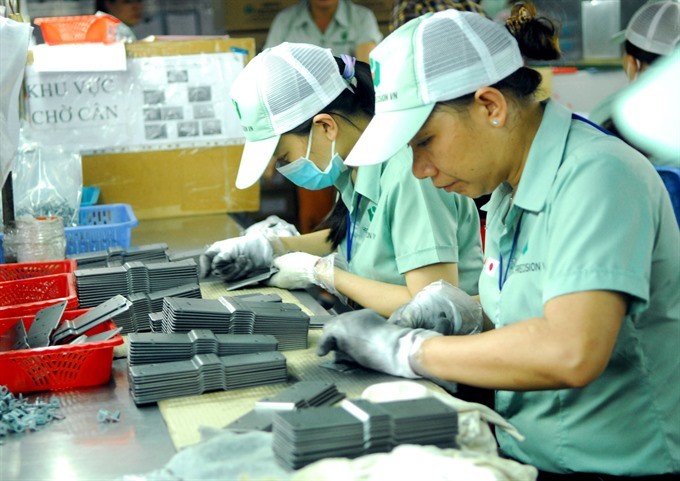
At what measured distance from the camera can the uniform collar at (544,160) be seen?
1570 millimetres

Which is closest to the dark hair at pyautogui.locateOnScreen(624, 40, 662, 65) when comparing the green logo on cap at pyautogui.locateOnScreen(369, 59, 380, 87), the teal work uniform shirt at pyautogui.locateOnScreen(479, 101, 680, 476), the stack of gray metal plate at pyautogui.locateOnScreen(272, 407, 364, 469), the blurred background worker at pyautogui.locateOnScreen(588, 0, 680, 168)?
the blurred background worker at pyautogui.locateOnScreen(588, 0, 680, 168)

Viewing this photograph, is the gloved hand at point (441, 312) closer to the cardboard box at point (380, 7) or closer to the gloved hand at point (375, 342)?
the gloved hand at point (375, 342)

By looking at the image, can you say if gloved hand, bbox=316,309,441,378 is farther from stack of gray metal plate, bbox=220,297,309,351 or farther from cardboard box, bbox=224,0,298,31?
cardboard box, bbox=224,0,298,31

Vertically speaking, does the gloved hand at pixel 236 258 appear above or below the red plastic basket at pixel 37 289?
below

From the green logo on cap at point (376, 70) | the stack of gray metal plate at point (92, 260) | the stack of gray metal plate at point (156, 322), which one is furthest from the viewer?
the stack of gray metal plate at point (92, 260)

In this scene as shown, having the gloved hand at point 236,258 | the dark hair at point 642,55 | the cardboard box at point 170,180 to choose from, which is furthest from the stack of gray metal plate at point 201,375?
the dark hair at point 642,55

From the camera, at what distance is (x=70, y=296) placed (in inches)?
82.6

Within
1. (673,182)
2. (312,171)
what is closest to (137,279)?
(312,171)

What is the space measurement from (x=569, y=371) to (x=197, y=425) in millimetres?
656

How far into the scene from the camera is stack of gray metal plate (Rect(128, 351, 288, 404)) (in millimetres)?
1609

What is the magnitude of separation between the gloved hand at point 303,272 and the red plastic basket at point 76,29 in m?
1.72

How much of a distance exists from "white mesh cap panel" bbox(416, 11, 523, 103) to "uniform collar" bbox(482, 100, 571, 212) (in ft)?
0.45

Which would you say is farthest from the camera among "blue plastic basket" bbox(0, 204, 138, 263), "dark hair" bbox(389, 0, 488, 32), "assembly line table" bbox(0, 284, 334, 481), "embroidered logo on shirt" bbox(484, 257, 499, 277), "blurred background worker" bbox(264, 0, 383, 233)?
"blurred background worker" bbox(264, 0, 383, 233)

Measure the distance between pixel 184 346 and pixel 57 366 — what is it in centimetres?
28
